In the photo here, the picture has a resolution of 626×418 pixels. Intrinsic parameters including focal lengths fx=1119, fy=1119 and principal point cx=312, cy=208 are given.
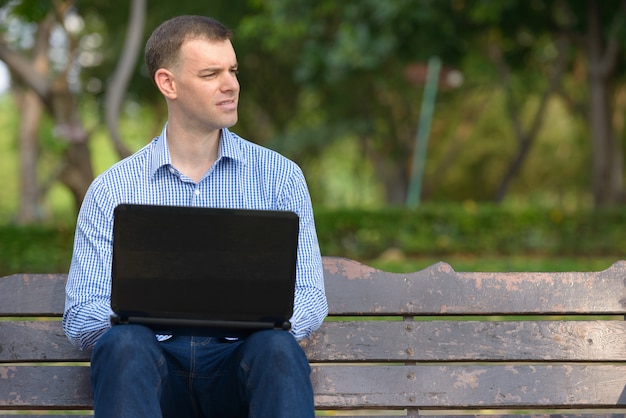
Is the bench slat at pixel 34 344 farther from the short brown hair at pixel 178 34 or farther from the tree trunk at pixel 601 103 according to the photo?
the tree trunk at pixel 601 103

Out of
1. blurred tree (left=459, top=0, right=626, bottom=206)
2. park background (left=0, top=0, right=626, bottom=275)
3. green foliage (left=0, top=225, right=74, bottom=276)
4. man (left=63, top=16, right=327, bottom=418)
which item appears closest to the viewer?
man (left=63, top=16, right=327, bottom=418)

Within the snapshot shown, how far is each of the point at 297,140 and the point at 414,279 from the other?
2143 centimetres

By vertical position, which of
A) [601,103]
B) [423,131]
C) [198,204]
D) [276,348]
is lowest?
[276,348]

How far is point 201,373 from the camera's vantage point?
3488mm

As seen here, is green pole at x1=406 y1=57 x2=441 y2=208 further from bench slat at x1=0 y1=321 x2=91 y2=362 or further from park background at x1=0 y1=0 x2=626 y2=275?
bench slat at x1=0 y1=321 x2=91 y2=362

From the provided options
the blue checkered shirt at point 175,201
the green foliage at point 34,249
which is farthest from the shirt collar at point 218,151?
the green foliage at point 34,249

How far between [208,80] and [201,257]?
0.73 m

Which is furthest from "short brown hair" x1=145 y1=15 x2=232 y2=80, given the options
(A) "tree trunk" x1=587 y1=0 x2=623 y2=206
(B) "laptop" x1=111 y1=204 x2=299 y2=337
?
(A) "tree trunk" x1=587 y1=0 x2=623 y2=206

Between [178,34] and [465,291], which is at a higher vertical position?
[178,34]

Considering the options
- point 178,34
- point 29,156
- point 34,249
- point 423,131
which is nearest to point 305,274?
point 178,34

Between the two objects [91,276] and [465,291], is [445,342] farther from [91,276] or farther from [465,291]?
[91,276]

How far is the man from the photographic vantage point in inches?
125

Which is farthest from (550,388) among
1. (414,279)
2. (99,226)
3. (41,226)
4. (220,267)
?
(41,226)

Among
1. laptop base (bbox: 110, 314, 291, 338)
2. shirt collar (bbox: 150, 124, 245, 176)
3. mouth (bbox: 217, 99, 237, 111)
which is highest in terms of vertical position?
mouth (bbox: 217, 99, 237, 111)
